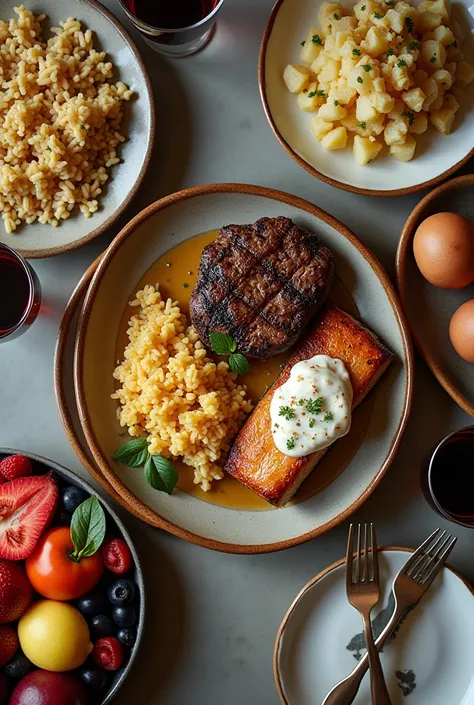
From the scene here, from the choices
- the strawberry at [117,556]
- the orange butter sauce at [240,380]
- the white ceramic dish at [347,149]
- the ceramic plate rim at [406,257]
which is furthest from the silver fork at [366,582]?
the white ceramic dish at [347,149]

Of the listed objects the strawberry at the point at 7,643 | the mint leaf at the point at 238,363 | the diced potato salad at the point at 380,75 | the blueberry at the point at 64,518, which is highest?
the diced potato salad at the point at 380,75

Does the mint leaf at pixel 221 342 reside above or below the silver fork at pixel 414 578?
above

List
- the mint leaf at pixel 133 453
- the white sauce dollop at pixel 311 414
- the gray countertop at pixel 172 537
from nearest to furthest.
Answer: the white sauce dollop at pixel 311 414
the mint leaf at pixel 133 453
the gray countertop at pixel 172 537

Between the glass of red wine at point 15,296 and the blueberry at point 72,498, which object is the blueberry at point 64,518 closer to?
the blueberry at point 72,498

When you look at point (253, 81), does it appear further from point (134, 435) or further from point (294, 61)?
point (134, 435)

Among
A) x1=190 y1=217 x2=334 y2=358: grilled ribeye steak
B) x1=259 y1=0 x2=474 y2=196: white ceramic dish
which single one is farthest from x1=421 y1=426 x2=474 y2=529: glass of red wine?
x1=259 y1=0 x2=474 y2=196: white ceramic dish

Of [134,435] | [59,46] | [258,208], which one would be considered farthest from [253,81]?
[134,435]
